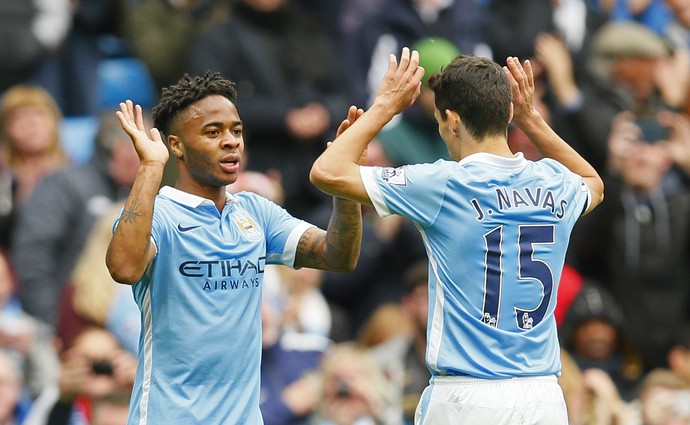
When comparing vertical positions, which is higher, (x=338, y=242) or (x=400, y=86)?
(x=400, y=86)

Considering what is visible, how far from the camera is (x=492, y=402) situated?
250 inches

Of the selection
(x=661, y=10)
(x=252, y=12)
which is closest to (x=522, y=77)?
(x=252, y=12)

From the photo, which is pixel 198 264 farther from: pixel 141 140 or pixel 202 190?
pixel 141 140

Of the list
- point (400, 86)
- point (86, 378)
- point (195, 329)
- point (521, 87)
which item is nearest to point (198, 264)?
point (195, 329)

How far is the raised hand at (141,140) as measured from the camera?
639cm

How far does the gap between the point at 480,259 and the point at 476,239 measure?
89 mm

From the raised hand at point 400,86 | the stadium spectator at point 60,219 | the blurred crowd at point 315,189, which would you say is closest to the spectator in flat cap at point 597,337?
the blurred crowd at point 315,189

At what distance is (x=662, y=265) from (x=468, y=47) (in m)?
2.49

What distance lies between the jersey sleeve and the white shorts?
2.44 feet

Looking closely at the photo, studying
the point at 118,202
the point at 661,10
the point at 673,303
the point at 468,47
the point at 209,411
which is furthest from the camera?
the point at 661,10

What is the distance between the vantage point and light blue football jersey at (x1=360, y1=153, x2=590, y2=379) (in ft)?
21.0

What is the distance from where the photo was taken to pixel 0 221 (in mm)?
11117

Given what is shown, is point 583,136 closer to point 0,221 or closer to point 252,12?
point 252,12

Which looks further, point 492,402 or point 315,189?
point 315,189
